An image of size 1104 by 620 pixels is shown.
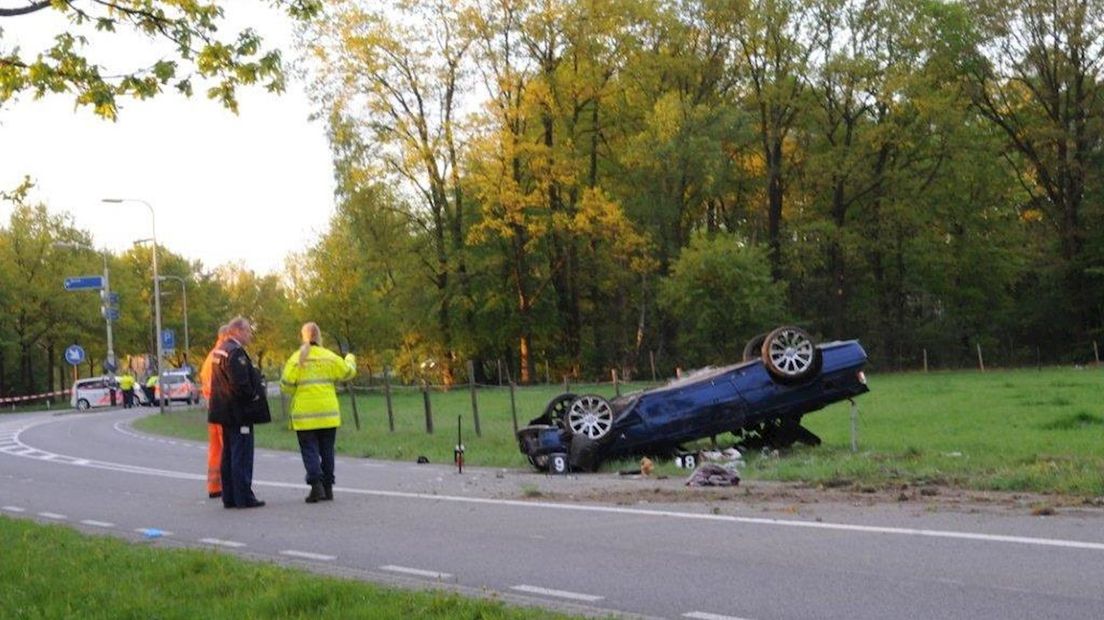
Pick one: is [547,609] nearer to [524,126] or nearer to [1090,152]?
[524,126]

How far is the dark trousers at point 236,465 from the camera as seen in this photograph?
12766 mm

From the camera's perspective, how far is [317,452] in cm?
1294

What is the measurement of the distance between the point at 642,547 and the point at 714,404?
6420mm

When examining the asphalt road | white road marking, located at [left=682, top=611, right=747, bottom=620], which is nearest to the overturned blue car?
the asphalt road

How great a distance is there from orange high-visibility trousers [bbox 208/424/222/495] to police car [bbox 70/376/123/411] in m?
49.9

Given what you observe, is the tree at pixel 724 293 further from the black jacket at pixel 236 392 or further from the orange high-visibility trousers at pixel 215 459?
the black jacket at pixel 236 392

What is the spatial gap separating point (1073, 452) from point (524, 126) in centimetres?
4156

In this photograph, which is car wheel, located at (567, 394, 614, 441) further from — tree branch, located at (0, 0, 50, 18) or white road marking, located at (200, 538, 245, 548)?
tree branch, located at (0, 0, 50, 18)

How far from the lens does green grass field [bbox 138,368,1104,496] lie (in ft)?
43.5

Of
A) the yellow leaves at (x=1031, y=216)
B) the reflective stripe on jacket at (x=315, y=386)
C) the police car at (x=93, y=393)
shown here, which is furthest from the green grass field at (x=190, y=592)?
the yellow leaves at (x=1031, y=216)

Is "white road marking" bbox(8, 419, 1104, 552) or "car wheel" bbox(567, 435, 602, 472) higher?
"car wheel" bbox(567, 435, 602, 472)

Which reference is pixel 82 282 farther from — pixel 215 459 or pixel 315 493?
pixel 315 493

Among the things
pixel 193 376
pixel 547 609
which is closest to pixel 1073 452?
pixel 547 609

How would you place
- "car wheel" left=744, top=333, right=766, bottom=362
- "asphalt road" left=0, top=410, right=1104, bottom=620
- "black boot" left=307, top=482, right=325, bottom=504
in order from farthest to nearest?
1. "car wheel" left=744, top=333, right=766, bottom=362
2. "black boot" left=307, top=482, right=325, bottom=504
3. "asphalt road" left=0, top=410, right=1104, bottom=620
